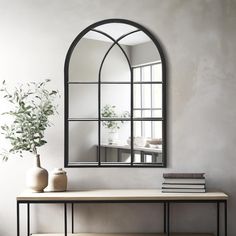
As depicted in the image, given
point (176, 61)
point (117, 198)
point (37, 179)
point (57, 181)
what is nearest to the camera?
point (117, 198)

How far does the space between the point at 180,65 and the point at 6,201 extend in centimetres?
227

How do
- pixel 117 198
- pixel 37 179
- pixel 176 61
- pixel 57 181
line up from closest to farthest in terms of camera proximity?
pixel 117 198
pixel 37 179
pixel 57 181
pixel 176 61

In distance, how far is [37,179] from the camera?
5.27 m

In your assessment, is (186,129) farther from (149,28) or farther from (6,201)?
(6,201)

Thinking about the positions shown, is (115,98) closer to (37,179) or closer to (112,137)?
(112,137)

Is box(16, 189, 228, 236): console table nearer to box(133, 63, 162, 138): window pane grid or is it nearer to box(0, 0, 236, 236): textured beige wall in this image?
box(0, 0, 236, 236): textured beige wall

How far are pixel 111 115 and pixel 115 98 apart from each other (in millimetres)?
181

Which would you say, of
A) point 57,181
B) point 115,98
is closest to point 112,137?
point 115,98

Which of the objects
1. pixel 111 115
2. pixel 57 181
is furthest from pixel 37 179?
pixel 111 115

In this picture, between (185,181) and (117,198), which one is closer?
(117,198)

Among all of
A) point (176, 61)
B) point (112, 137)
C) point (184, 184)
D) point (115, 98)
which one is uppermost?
point (176, 61)

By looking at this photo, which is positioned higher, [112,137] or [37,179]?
[112,137]

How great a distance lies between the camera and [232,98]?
5.61 metres

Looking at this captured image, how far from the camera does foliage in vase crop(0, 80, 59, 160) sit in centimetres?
533
